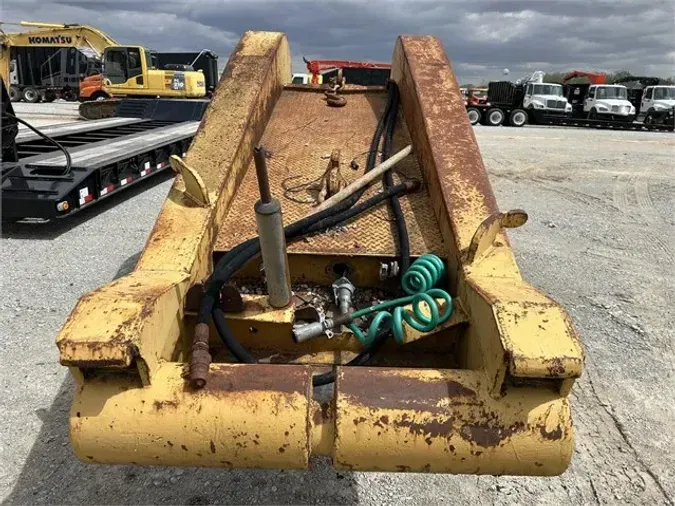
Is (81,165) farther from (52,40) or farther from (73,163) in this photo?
(52,40)

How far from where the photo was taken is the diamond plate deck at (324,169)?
2.54 meters

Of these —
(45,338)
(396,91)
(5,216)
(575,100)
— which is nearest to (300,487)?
(45,338)

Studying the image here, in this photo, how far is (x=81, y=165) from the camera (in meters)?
5.53

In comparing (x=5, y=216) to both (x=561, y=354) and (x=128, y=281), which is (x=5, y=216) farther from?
(x=561, y=354)

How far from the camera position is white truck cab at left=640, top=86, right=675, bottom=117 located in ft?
68.0

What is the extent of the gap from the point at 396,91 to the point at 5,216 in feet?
12.4

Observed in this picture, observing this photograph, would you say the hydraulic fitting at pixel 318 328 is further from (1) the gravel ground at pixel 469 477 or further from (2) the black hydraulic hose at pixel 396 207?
(1) the gravel ground at pixel 469 477

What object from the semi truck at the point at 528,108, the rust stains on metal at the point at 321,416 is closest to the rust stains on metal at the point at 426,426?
the rust stains on metal at the point at 321,416

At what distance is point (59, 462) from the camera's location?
7.44 feet

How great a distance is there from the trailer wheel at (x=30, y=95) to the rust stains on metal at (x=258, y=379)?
25326 millimetres

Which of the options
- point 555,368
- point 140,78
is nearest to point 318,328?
point 555,368

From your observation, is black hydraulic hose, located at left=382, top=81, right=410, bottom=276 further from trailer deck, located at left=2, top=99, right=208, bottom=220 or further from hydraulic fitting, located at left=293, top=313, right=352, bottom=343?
trailer deck, located at left=2, top=99, right=208, bottom=220

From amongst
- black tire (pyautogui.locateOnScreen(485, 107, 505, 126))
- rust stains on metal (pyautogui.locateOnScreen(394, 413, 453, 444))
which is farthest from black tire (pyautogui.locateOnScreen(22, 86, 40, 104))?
rust stains on metal (pyautogui.locateOnScreen(394, 413, 453, 444))

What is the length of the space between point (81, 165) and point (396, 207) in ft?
13.6
